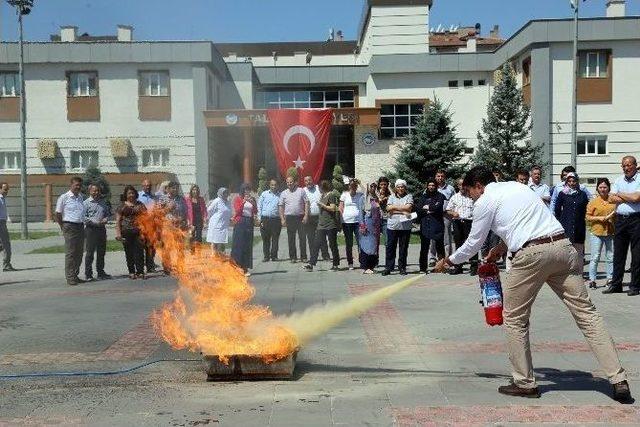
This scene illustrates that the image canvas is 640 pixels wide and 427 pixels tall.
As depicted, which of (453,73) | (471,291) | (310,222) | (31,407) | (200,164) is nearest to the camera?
(31,407)

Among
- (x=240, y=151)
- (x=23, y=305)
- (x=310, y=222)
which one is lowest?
(x=23, y=305)

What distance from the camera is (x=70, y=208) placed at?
1255 cm

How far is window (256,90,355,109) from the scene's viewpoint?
4334 cm

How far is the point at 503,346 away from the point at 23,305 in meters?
7.17

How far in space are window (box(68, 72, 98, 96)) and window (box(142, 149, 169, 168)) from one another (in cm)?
404

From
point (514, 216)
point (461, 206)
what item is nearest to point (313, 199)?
point (461, 206)

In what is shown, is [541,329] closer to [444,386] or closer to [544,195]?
[444,386]

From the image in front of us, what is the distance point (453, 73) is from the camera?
129 feet

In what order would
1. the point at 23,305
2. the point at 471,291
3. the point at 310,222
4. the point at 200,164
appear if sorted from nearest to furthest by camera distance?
the point at 23,305
the point at 471,291
the point at 310,222
the point at 200,164

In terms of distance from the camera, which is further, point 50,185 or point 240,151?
point 240,151

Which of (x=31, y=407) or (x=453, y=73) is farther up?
(x=453, y=73)

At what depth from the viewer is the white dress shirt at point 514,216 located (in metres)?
5.41

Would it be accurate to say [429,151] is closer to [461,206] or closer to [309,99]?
[461,206]

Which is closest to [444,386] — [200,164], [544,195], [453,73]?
[544,195]
